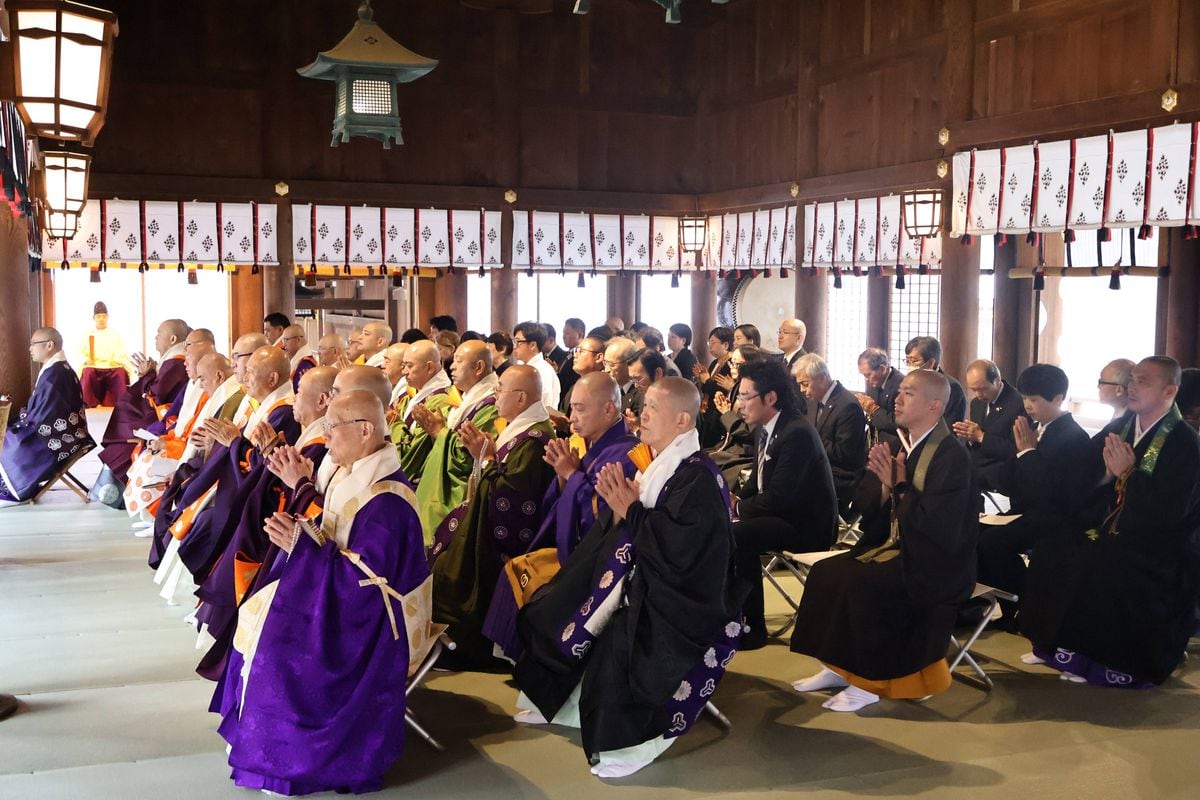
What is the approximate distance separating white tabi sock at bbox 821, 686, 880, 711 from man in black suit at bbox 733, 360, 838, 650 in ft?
2.52

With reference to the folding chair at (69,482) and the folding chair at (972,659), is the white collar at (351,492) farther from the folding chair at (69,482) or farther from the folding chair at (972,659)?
the folding chair at (69,482)

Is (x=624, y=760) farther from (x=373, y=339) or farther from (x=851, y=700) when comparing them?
(x=373, y=339)

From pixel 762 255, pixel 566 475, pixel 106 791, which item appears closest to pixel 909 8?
pixel 762 255

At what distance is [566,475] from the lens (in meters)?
4.98

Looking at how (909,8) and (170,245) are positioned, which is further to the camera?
(170,245)

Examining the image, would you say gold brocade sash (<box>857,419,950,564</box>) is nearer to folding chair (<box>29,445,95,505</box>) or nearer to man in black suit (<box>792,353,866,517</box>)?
man in black suit (<box>792,353,866,517</box>)

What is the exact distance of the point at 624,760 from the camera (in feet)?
13.9

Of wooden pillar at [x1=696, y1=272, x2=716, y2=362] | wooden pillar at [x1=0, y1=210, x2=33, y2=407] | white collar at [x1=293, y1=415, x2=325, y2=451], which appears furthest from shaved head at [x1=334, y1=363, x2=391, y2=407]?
wooden pillar at [x1=696, y1=272, x2=716, y2=362]

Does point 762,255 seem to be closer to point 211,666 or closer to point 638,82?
point 638,82

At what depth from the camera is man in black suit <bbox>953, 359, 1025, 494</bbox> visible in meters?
7.19

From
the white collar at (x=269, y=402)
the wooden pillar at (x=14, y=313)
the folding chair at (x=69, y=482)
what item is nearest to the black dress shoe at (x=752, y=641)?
the white collar at (x=269, y=402)

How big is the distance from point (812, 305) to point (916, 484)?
7.13m

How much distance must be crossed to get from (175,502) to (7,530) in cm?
302

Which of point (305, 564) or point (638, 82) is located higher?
point (638, 82)
